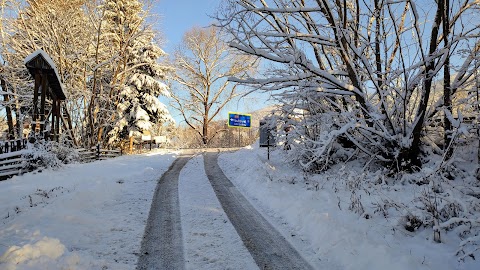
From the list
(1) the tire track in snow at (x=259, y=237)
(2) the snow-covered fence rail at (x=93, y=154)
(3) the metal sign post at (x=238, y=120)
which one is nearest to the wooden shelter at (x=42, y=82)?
(2) the snow-covered fence rail at (x=93, y=154)

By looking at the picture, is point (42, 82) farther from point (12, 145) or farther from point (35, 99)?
point (12, 145)

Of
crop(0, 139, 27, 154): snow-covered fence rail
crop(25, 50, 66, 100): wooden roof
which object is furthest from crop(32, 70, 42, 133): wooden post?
crop(0, 139, 27, 154): snow-covered fence rail

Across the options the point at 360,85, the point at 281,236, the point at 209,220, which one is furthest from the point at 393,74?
the point at 209,220

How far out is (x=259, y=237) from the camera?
5059 millimetres

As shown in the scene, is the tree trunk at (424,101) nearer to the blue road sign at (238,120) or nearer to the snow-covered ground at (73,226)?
the snow-covered ground at (73,226)

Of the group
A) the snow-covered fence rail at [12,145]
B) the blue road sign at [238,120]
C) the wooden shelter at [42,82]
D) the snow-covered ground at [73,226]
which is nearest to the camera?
the snow-covered ground at [73,226]

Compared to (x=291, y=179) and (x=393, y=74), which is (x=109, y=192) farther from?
(x=393, y=74)

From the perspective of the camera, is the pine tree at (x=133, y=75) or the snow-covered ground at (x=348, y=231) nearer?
→ the snow-covered ground at (x=348, y=231)

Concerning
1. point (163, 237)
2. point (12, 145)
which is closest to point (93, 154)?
point (12, 145)

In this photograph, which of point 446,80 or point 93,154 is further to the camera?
point 93,154

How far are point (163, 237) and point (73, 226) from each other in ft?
5.14

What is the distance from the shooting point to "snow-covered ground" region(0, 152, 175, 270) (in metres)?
3.74

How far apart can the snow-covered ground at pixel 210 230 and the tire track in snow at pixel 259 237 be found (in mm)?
160

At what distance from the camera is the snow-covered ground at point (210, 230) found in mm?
3836
